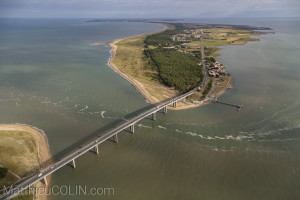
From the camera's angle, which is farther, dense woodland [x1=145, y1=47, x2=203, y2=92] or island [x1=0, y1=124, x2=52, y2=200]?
dense woodland [x1=145, y1=47, x2=203, y2=92]

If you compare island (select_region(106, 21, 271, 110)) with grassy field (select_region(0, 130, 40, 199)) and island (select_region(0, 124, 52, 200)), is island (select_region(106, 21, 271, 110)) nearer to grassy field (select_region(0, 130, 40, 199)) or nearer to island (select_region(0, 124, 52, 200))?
island (select_region(0, 124, 52, 200))

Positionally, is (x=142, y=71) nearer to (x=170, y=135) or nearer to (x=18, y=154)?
(x=170, y=135)

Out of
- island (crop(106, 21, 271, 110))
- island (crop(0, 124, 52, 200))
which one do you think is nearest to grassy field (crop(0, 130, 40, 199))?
island (crop(0, 124, 52, 200))

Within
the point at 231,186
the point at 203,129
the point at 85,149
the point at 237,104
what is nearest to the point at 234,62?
the point at 237,104

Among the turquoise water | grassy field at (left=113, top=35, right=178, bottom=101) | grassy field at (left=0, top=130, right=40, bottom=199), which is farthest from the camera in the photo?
grassy field at (left=113, top=35, right=178, bottom=101)

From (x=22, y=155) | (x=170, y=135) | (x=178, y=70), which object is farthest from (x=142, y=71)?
(x=22, y=155)

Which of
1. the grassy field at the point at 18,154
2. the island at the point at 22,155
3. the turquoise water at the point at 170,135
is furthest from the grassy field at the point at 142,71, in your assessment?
the grassy field at the point at 18,154

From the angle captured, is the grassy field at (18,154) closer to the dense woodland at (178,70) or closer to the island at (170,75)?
the island at (170,75)
